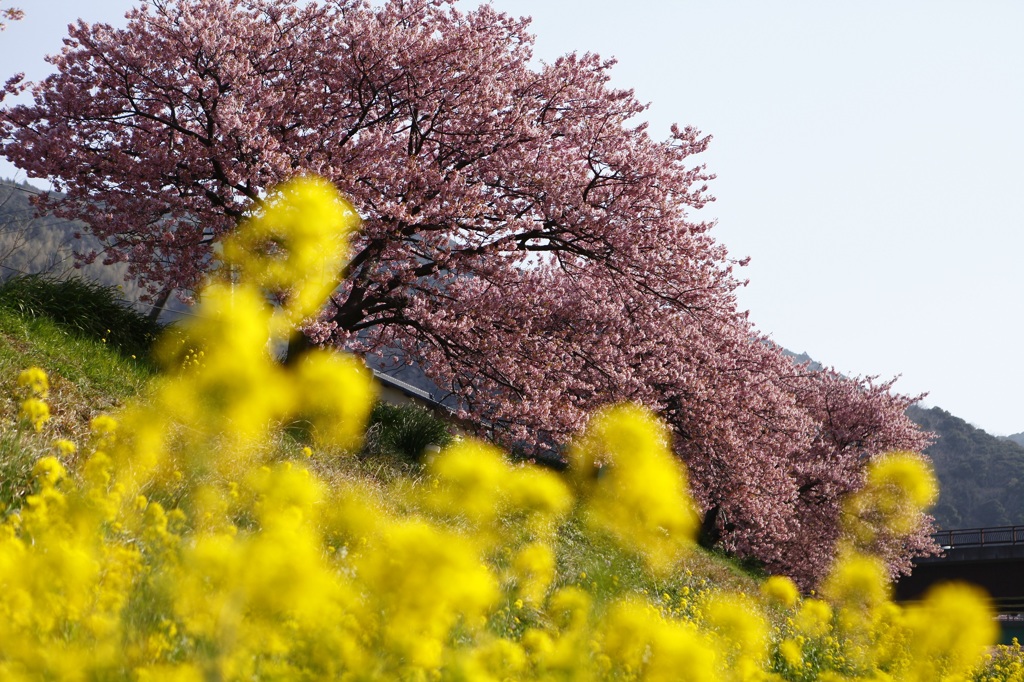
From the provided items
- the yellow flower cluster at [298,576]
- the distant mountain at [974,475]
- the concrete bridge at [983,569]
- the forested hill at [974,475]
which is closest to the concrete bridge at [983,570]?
the concrete bridge at [983,569]

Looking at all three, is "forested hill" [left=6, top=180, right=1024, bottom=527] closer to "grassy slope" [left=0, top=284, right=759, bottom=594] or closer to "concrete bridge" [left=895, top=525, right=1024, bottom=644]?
"concrete bridge" [left=895, top=525, right=1024, bottom=644]

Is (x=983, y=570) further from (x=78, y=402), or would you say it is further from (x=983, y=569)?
(x=78, y=402)

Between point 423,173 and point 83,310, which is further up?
point 423,173

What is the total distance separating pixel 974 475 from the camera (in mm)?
122062

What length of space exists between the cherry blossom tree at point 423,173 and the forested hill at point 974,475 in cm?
11982

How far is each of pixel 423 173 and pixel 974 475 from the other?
13682 cm

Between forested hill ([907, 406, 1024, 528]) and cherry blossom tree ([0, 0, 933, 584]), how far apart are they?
393 ft

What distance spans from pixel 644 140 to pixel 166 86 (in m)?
8.05

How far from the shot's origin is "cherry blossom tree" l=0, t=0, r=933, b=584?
1132 centimetres

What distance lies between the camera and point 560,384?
1311 centimetres

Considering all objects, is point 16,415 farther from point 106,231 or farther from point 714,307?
point 714,307

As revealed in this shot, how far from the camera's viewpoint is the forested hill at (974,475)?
115 metres

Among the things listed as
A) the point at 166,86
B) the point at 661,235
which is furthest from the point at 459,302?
the point at 166,86

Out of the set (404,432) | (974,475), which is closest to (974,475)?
(974,475)
